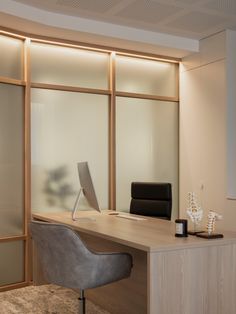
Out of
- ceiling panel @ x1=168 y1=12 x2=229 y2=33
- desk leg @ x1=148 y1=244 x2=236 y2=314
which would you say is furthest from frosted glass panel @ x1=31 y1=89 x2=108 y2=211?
desk leg @ x1=148 y1=244 x2=236 y2=314

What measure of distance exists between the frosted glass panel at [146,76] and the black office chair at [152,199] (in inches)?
63.5

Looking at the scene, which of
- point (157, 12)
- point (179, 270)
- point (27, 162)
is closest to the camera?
point (179, 270)

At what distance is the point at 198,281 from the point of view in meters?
2.79

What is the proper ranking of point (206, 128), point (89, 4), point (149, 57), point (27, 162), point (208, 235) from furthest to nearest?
point (149, 57) < point (206, 128) < point (27, 162) < point (89, 4) < point (208, 235)

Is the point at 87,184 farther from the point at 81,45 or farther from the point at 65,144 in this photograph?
the point at 81,45

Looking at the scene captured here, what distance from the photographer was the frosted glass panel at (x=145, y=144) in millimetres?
5652

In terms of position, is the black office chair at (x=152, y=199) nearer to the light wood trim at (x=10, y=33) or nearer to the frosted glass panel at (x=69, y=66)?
the frosted glass panel at (x=69, y=66)

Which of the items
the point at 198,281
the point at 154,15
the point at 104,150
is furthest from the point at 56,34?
the point at 198,281

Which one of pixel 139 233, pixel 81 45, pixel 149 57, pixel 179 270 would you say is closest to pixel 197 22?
pixel 149 57

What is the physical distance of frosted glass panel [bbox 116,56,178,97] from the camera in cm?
567

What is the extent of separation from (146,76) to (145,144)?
957 mm

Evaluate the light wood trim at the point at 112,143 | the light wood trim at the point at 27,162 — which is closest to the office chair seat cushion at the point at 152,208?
the light wood trim at the point at 112,143

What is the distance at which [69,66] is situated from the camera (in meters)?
5.27

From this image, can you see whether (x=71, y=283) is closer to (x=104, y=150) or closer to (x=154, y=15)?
(x=104, y=150)
